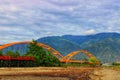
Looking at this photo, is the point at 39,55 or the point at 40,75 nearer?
the point at 40,75

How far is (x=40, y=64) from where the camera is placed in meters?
113

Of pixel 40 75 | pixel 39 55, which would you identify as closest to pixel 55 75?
pixel 40 75

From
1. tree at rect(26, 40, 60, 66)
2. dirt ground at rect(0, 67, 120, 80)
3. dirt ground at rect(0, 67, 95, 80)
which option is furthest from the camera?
tree at rect(26, 40, 60, 66)

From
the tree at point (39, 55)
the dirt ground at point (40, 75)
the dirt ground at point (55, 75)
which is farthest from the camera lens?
the tree at point (39, 55)

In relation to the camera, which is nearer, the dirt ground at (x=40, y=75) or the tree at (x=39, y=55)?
the dirt ground at (x=40, y=75)

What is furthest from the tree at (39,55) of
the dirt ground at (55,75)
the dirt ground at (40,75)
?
the dirt ground at (55,75)

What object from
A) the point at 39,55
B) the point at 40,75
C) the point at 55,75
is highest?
the point at 39,55

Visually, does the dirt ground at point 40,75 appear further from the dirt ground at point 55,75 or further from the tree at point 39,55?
the tree at point 39,55

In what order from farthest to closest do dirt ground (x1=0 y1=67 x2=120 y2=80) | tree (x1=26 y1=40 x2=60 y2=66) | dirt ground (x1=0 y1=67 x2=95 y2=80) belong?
tree (x1=26 y1=40 x2=60 y2=66), dirt ground (x1=0 y1=67 x2=95 y2=80), dirt ground (x1=0 y1=67 x2=120 y2=80)

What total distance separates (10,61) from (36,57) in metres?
12.8

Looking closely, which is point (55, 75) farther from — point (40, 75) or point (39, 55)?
point (39, 55)

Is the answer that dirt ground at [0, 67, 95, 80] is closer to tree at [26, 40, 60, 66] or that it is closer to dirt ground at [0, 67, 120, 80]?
dirt ground at [0, 67, 120, 80]

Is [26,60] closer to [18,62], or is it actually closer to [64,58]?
[18,62]

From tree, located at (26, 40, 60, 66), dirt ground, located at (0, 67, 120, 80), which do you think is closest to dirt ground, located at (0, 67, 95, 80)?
dirt ground, located at (0, 67, 120, 80)
